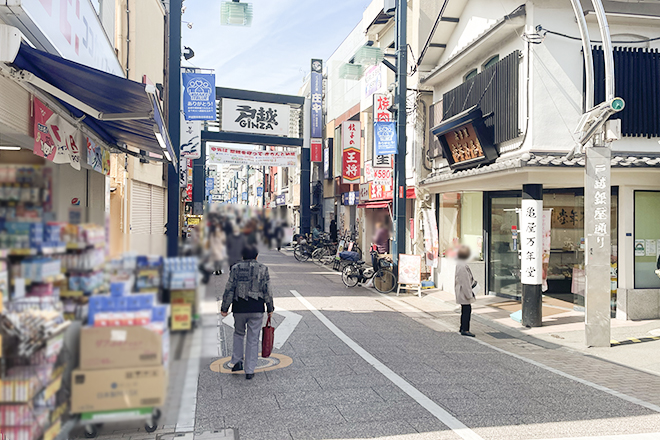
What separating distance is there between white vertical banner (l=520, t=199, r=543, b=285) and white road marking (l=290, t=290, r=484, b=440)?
14.1 feet

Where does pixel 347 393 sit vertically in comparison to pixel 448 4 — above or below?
below

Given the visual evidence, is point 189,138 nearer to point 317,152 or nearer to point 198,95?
point 198,95

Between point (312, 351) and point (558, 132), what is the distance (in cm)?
709

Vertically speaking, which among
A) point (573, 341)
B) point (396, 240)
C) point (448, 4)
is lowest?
point (573, 341)

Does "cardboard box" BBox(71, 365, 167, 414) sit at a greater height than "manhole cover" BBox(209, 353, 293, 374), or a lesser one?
greater

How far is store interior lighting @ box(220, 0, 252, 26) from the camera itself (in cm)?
1400

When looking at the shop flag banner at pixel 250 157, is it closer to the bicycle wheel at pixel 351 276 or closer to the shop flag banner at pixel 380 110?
the shop flag banner at pixel 380 110

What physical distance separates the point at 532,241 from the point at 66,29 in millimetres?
9369

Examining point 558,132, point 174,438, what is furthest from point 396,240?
point 174,438

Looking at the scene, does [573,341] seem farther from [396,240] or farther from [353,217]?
[353,217]

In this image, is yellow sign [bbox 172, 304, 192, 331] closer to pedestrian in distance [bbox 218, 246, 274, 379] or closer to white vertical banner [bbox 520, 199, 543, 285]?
pedestrian in distance [bbox 218, 246, 274, 379]

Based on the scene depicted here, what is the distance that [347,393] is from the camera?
6438mm

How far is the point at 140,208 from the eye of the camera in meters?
18.1

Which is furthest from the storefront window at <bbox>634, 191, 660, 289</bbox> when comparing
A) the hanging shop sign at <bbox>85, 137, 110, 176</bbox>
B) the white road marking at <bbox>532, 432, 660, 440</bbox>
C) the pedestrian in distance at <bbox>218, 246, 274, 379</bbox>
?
the hanging shop sign at <bbox>85, 137, 110, 176</bbox>
